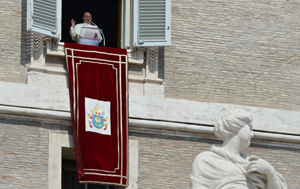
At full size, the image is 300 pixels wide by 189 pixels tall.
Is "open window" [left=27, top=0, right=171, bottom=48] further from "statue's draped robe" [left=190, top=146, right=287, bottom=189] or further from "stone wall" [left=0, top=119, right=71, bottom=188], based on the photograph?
"statue's draped robe" [left=190, top=146, right=287, bottom=189]

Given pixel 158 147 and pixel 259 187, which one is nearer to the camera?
pixel 259 187

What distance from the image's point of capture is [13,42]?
16625mm

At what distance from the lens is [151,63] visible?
1717 centimetres

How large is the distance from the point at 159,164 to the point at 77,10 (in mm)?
4800

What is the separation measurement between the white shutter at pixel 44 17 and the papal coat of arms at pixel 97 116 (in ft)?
3.77

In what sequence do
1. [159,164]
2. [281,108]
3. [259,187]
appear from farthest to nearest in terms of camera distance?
[281,108] → [159,164] → [259,187]

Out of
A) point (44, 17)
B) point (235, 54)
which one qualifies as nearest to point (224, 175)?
point (44, 17)

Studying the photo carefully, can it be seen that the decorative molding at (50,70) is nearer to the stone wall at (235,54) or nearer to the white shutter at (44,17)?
the white shutter at (44,17)

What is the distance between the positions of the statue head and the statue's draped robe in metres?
0.20

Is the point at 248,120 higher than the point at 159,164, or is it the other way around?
the point at 248,120

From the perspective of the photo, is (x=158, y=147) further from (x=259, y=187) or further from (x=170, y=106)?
(x=259, y=187)

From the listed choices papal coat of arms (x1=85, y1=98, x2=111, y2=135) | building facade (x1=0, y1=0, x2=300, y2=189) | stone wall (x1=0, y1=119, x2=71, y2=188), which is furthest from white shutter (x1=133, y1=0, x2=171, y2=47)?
stone wall (x1=0, y1=119, x2=71, y2=188)

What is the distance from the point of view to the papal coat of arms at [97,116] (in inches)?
645

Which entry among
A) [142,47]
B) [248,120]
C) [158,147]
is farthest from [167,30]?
[248,120]
